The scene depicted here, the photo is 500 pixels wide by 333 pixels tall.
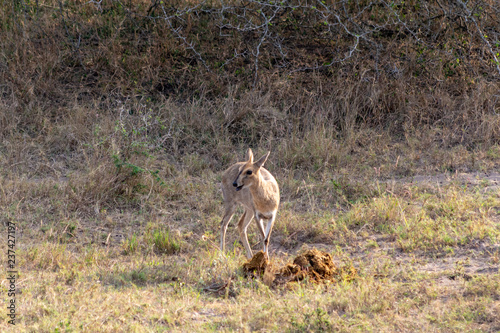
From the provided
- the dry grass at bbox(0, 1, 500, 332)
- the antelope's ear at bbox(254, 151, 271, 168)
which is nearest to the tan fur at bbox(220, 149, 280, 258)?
the antelope's ear at bbox(254, 151, 271, 168)

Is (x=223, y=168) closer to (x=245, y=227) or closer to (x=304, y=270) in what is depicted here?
(x=245, y=227)

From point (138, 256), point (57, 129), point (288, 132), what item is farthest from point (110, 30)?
point (138, 256)

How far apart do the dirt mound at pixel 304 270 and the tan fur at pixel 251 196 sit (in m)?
0.62

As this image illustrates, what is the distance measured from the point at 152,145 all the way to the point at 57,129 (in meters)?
1.70

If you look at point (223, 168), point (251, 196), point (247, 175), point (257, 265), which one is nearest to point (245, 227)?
point (251, 196)

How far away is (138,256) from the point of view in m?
5.84

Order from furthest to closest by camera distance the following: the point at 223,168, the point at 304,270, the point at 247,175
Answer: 1. the point at 223,168
2. the point at 247,175
3. the point at 304,270

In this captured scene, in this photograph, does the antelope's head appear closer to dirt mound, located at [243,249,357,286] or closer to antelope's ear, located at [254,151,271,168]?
antelope's ear, located at [254,151,271,168]

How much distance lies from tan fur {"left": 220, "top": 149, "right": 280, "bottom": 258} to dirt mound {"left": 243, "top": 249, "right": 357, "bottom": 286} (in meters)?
0.62

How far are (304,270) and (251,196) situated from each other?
125 centimetres

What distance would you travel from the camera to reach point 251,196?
236 inches

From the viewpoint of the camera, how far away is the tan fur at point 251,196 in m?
5.86

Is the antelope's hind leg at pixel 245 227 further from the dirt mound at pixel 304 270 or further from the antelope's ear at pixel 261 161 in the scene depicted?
the dirt mound at pixel 304 270

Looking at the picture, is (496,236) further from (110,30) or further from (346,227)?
(110,30)
